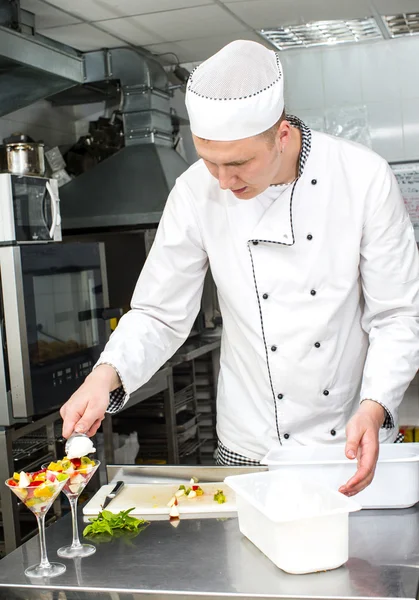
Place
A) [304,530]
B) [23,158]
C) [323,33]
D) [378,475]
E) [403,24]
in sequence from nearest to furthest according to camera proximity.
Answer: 1. [304,530]
2. [378,475]
3. [23,158]
4. [403,24]
5. [323,33]

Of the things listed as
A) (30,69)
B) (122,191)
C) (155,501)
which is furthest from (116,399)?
(122,191)

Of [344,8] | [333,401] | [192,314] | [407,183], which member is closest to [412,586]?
[333,401]

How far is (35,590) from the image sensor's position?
1.39 m

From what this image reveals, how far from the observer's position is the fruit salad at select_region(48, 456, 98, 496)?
61.3 inches

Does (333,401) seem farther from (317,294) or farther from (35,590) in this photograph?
(35,590)

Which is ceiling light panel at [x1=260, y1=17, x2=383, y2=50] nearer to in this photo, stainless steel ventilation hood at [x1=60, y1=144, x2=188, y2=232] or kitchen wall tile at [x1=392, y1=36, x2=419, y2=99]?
kitchen wall tile at [x1=392, y1=36, x2=419, y2=99]

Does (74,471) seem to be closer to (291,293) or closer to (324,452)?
(324,452)

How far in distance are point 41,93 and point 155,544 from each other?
296 centimetres

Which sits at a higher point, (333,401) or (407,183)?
(407,183)

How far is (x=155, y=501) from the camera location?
1.78 meters

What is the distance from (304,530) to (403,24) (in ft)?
11.7

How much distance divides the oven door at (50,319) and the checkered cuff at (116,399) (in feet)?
3.77

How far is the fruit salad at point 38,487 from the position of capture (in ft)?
4.89

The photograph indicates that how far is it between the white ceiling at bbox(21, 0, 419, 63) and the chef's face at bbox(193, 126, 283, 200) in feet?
6.58
